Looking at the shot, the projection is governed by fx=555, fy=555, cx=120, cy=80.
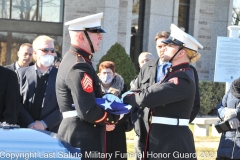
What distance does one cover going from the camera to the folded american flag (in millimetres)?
4785

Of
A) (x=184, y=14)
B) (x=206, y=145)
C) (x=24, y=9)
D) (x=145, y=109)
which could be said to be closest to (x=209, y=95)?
(x=184, y=14)

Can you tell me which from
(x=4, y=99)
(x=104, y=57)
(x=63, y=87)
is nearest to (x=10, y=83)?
(x=4, y=99)

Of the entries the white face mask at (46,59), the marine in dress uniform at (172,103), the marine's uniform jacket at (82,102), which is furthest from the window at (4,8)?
the marine's uniform jacket at (82,102)

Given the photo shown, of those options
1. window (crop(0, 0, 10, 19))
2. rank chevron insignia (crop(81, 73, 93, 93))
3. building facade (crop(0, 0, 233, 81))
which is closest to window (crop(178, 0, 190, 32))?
building facade (crop(0, 0, 233, 81))

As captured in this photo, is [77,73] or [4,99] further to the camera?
[4,99]

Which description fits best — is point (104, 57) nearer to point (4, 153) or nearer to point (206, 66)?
point (206, 66)

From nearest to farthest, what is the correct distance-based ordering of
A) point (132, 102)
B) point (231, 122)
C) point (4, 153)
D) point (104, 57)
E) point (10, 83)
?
point (4, 153), point (132, 102), point (10, 83), point (231, 122), point (104, 57)

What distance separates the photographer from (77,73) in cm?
472

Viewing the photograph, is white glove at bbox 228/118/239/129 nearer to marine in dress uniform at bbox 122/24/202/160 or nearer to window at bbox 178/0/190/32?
marine in dress uniform at bbox 122/24/202/160

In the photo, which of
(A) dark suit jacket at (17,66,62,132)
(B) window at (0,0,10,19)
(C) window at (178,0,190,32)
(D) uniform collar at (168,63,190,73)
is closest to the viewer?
(D) uniform collar at (168,63,190,73)

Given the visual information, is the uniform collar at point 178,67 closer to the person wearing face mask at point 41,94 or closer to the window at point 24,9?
the person wearing face mask at point 41,94

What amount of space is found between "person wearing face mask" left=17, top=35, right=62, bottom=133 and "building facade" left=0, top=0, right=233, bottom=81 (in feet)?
29.9

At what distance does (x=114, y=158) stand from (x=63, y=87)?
166 centimetres

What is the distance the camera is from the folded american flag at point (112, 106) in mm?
4785
